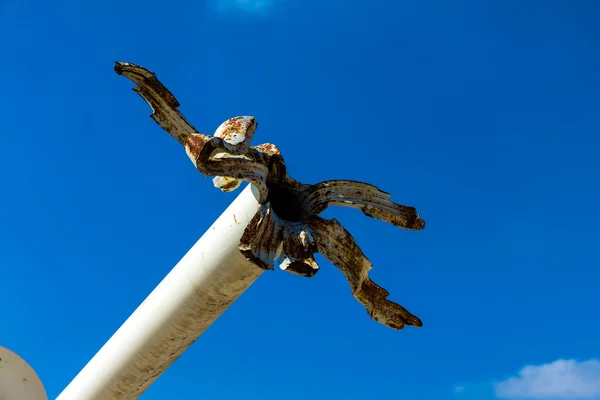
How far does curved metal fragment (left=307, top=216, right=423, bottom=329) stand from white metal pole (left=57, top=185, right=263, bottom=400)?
37 cm

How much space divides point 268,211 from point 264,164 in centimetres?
27

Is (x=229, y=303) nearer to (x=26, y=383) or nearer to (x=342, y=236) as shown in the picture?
(x=342, y=236)

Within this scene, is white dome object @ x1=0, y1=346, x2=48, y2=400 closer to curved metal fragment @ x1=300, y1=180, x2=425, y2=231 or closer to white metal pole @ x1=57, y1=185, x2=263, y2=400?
white metal pole @ x1=57, y1=185, x2=263, y2=400

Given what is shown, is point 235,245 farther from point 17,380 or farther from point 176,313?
point 17,380

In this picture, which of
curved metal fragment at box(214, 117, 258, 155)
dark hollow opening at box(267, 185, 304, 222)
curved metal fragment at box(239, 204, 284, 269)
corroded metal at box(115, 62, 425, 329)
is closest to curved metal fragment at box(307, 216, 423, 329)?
corroded metal at box(115, 62, 425, 329)

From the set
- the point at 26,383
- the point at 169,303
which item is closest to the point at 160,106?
the point at 169,303

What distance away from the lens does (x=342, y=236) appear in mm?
3203

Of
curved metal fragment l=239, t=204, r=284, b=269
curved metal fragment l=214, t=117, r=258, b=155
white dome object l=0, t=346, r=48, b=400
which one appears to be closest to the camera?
curved metal fragment l=239, t=204, r=284, b=269

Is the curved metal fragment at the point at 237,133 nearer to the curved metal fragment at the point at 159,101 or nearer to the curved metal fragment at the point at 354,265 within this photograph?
the curved metal fragment at the point at 159,101

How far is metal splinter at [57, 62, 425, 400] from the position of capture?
2.94 meters

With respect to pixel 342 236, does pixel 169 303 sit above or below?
below

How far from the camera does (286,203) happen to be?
337 centimetres

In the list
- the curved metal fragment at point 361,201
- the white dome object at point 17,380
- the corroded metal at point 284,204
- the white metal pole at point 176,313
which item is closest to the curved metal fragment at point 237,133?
the corroded metal at point 284,204

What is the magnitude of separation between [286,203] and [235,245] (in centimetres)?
36
